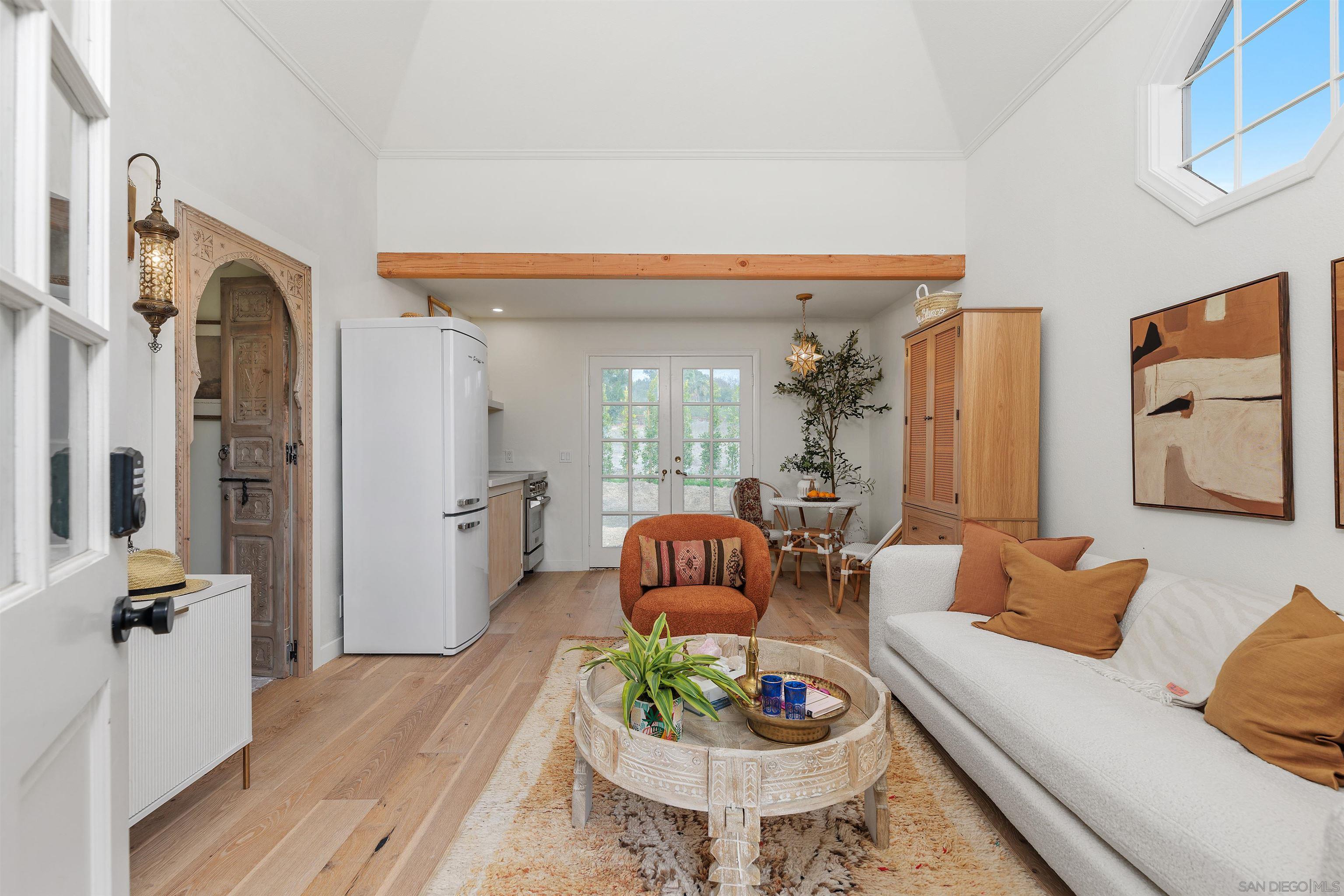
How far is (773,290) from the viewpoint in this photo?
4.75 m

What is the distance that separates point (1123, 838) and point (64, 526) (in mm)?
1916

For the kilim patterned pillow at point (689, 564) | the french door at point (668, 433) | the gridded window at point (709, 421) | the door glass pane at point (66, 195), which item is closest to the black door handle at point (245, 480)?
the kilim patterned pillow at point (689, 564)

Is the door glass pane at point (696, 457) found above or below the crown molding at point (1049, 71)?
below

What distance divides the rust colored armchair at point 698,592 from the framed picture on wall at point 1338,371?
1.93 m

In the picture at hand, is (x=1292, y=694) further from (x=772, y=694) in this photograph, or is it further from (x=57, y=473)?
(x=57, y=473)

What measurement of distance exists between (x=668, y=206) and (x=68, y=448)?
387 centimetres

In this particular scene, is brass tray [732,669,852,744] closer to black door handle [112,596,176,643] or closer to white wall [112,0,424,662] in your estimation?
black door handle [112,596,176,643]

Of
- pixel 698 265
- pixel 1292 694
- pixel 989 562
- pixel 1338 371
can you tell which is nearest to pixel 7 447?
pixel 1292 694

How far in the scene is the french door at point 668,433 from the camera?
6031mm

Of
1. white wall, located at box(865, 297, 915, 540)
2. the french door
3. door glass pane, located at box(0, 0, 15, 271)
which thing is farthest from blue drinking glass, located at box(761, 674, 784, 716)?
the french door

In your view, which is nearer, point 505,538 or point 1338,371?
point 1338,371

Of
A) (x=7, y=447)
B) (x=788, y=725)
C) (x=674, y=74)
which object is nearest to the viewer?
(x=7, y=447)

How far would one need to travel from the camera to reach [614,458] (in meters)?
6.09

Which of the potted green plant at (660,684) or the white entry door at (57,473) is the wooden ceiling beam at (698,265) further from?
the white entry door at (57,473)
